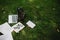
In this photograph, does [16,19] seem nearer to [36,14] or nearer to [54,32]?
[36,14]

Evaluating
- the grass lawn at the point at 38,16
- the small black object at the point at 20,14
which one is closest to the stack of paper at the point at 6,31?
the grass lawn at the point at 38,16

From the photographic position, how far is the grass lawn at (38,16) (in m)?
1.65

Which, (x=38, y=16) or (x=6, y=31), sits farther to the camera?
(x=38, y=16)

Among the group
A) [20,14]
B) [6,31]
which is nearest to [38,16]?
[20,14]

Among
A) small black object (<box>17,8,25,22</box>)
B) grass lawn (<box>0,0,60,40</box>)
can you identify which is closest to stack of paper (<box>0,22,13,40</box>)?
grass lawn (<box>0,0,60,40</box>)

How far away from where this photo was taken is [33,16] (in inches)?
70.4

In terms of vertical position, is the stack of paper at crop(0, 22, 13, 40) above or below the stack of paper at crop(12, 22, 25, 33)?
below

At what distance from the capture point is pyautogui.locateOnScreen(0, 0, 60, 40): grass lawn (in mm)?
1651

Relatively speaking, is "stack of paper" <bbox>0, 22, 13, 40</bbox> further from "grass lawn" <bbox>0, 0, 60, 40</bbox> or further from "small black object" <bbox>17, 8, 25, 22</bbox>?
"small black object" <bbox>17, 8, 25, 22</bbox>

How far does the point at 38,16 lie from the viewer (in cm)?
179

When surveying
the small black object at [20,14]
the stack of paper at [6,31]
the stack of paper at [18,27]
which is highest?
the small black object at [20,14]

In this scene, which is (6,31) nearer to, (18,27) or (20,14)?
(18,27)

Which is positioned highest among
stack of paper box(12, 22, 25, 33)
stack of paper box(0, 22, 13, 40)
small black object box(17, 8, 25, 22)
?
small black object box(17, 8, 25, 22)

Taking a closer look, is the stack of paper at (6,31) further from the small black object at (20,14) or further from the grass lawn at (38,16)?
the small black object at (20,14)
